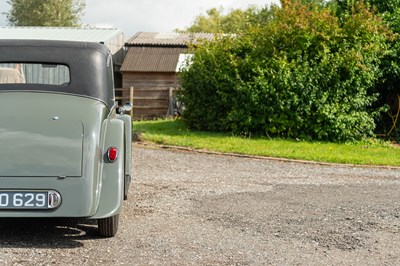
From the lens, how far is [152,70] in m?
33.2

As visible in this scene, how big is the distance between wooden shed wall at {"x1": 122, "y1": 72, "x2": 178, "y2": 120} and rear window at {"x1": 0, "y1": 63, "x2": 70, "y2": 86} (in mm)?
20011

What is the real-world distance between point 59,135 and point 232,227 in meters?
2.08

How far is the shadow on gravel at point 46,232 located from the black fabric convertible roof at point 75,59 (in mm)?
1282

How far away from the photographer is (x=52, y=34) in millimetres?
32781

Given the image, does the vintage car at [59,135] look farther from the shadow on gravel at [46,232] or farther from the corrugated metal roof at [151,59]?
the corrugated metal roof at [151,59]

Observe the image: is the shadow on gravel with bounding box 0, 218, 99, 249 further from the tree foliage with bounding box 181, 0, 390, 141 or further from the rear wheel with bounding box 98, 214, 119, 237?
the tree foliage with bounding box 181, 0, 390, 141

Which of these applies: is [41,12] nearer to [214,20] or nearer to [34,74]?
[214,20]

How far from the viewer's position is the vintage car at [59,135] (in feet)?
20.0

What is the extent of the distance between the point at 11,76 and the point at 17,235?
1.65m

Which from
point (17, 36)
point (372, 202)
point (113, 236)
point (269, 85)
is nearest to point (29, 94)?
point (113, 236)

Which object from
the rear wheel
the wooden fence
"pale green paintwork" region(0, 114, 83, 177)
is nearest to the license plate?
"pale green paintwork" region(0, 114, 83, 177)

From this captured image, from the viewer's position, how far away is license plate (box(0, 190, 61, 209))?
6.07 metres

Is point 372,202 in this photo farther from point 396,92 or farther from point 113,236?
point 396,92

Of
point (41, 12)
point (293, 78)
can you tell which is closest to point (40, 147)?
point (293, 78)
